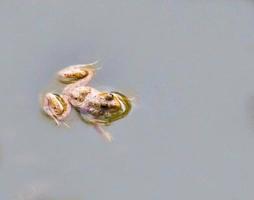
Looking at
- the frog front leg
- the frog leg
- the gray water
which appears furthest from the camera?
the frog front leg

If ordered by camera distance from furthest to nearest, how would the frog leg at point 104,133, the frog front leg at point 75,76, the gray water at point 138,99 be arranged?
1. the frog front leg at point 75,76
2. the frog leg at point 104,133
3. the gray water at point 138,99

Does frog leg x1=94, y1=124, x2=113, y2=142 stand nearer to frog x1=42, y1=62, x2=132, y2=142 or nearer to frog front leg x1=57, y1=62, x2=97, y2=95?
frog x1=42, y1=62, x2=132, y2=142

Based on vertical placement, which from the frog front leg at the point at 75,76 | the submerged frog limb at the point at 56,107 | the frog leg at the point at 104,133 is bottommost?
the frog leg at the point at 104,133

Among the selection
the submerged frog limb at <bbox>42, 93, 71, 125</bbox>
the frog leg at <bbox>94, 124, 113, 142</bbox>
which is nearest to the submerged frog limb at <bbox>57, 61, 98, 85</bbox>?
the submerged frog limb at <bbox>42, 93, 71, 125</bbox>

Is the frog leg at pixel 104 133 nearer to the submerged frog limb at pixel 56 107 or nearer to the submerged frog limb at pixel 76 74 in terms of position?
the submerged frog limb at pixel 56 107

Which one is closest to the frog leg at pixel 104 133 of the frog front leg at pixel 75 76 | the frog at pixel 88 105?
the frog at pixel 88 105

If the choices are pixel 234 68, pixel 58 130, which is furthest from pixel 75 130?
pixel 234 68

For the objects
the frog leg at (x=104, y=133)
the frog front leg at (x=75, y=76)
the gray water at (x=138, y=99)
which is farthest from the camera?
the frog front leg at (x=75, y=76)
